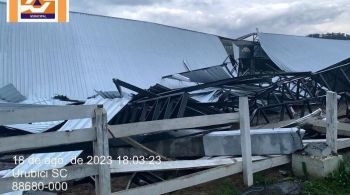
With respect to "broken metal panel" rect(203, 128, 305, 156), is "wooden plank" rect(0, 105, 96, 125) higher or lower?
higher

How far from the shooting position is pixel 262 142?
4.47 meters

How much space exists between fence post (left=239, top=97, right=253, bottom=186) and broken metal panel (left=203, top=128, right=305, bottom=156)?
1.14 ft

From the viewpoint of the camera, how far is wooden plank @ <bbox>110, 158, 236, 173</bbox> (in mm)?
3500

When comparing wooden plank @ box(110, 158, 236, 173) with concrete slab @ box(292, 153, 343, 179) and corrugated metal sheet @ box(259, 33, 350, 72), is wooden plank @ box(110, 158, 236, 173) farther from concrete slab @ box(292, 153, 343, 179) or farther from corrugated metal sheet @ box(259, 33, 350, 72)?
corrugated metal sheet @ box(259, 33, 350, 72)

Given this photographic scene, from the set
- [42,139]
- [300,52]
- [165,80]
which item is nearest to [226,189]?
[42,139]

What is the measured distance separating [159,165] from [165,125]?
1.46ft

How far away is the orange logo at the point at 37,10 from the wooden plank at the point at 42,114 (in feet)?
20.2

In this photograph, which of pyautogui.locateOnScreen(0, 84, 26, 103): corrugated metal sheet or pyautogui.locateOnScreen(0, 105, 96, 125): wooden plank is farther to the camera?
pyautogui.locateOnScreen(0, 84, 26, 103): corrugated metal sheet

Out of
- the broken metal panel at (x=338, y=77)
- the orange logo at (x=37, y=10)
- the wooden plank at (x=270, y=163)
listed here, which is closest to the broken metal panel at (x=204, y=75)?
the broken metal panel at (x=338, y=77)

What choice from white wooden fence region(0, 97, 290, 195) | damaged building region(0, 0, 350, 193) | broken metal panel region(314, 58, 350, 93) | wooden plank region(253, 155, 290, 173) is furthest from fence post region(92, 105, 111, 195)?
broken metal panel region(314, 58, 350, 93)

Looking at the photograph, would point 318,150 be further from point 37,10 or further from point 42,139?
point 37,10

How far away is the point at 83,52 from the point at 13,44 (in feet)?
6.27

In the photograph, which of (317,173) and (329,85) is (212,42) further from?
(317,173)

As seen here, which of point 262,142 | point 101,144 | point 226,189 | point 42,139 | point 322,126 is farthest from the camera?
point 322,126
